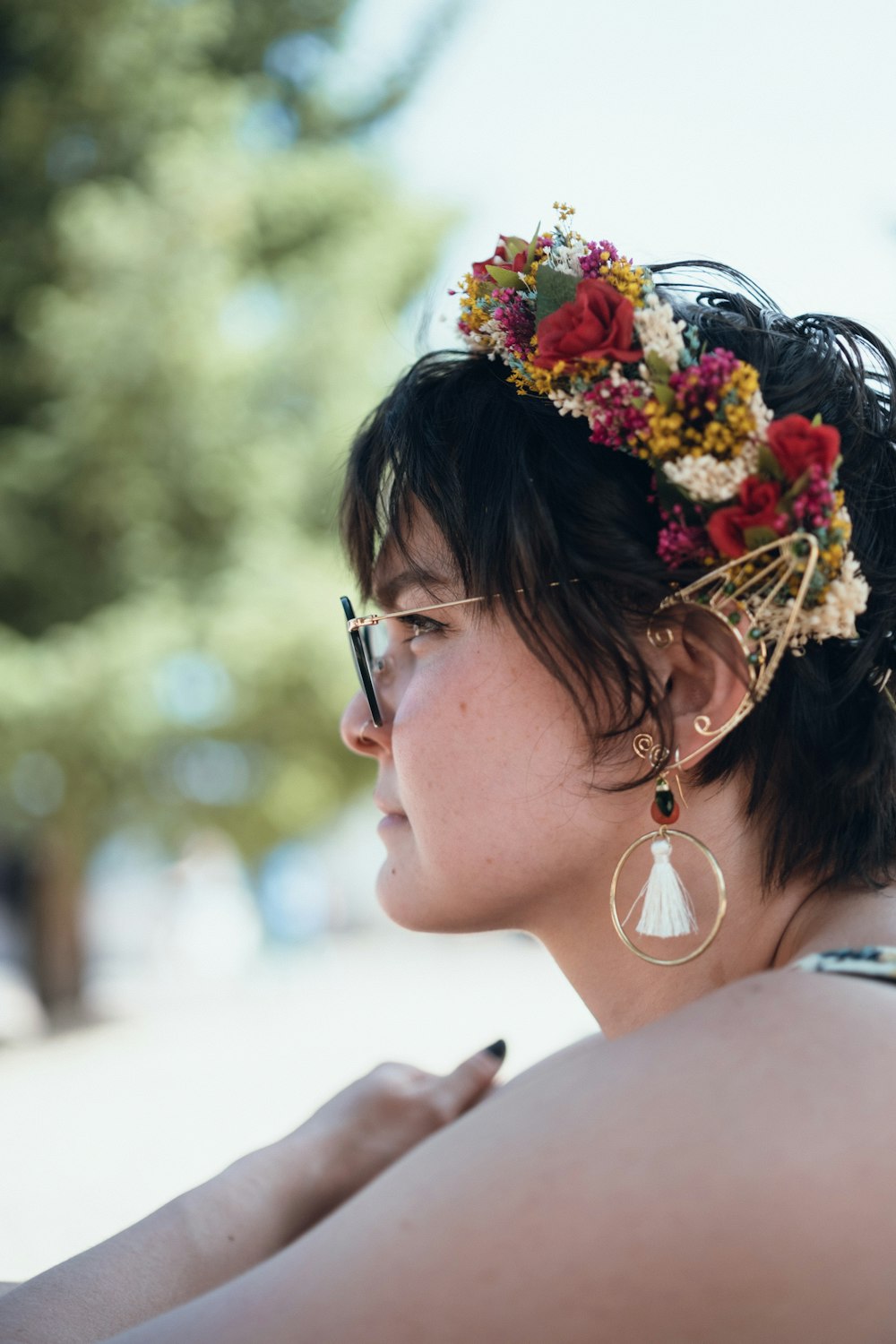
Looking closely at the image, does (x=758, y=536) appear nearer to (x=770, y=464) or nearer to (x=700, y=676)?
(x=770, y=464)

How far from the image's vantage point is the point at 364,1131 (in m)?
2.02

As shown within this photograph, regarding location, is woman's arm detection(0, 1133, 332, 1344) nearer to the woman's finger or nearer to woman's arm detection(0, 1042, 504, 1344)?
woman's arm detection(0, 1042, 504, 1344)

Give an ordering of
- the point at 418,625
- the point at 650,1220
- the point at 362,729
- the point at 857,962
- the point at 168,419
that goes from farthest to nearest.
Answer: the point at 168,419, the point at 362,729, the point at 418,625, the point at 857,962, the point at 650,1220

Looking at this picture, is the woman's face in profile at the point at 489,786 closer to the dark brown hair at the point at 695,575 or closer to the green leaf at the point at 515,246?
the dark brown hair at the point at 695,575

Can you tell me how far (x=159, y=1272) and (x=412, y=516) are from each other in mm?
1183

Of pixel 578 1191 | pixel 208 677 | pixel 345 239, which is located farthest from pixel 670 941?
pixel 345 239

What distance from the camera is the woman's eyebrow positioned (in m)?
1.88

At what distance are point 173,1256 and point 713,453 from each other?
1381 mm

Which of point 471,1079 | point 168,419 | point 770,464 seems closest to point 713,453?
point 770,464

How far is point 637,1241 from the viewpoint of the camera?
1.07 m

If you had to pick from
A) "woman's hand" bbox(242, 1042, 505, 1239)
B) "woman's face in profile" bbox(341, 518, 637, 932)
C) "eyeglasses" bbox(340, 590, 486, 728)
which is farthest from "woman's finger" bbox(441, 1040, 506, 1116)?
"eyeglasses" bbox(340, 590, 486, 728)

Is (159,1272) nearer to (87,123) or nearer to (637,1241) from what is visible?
(637,1241)

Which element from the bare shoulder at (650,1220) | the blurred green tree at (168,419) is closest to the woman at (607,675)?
the bare shoulder at (650,1220)

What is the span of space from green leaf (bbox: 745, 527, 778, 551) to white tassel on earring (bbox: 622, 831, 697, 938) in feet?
1.44
